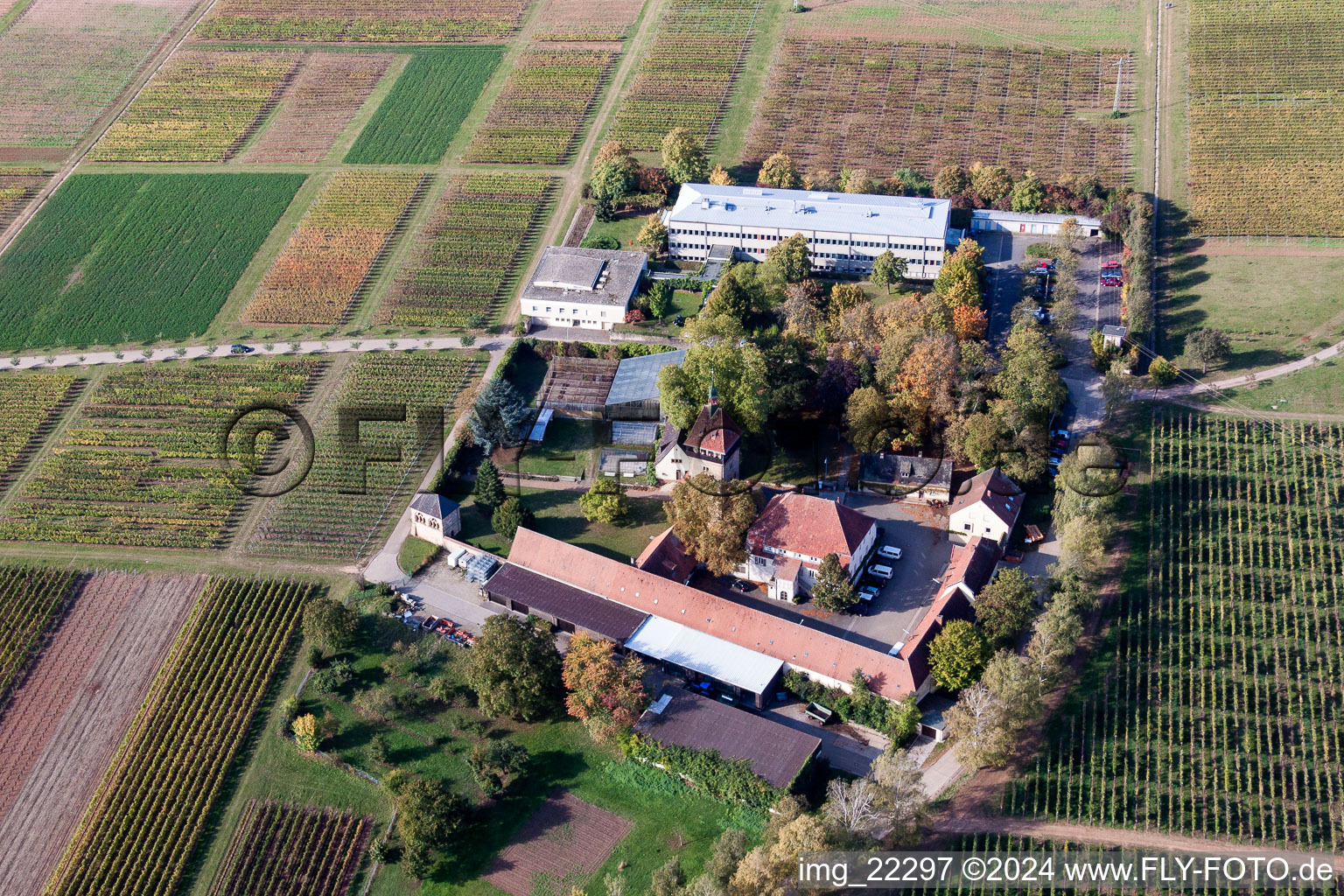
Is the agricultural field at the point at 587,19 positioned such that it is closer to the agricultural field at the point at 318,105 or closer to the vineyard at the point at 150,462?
the agricultural field at the point at 318,105

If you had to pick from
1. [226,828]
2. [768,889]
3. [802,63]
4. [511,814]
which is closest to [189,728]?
[226,828]

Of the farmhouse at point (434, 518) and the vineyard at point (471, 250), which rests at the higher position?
the farmhouse at point (434, 518)

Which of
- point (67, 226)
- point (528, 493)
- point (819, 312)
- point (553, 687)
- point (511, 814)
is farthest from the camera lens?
point (67, 226)

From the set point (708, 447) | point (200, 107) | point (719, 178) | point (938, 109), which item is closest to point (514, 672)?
point (708, 447)

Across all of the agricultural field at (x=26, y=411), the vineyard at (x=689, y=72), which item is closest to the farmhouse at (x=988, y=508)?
the vineyard at (x=689, y=72)

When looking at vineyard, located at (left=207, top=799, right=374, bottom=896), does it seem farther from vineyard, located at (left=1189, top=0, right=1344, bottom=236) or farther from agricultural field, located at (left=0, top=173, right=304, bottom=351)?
vineyard, located at (left=1189, top=0, right=1344, bottom=236)

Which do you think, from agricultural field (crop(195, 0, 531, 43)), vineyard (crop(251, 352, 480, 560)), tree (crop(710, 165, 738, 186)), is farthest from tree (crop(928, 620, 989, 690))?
agricultural field (crop(195, 0, 531, 43))

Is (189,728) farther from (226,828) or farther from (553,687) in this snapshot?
(553,687)
